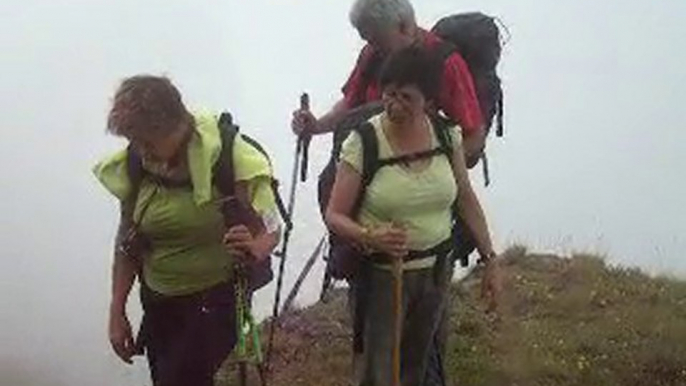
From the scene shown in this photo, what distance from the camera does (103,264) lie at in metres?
39.0

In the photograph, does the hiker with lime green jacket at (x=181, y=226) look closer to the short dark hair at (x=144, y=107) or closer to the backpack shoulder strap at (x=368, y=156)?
the short dark hair at (x=144, y=107)

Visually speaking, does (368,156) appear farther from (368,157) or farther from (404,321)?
(404,321)

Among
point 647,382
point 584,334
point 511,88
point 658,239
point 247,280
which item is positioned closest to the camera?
point 247,280

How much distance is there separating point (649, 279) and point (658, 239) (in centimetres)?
1744

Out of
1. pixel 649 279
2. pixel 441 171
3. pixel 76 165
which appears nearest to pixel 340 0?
pixel 76 165

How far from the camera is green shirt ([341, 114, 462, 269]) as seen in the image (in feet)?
15.6

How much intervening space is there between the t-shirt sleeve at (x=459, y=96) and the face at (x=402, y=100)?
1.56ft

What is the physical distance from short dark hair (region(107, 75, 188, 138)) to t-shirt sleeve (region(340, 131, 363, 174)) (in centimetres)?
72

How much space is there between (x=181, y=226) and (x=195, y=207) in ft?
0.35

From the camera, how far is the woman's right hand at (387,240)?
181 inches

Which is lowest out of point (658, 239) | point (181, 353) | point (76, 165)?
point (76, 165)

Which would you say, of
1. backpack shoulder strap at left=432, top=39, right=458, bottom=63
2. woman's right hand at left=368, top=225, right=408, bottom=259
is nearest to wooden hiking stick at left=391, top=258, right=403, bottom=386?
woman's right hand at left=368, top=225, right=408, bottom=259

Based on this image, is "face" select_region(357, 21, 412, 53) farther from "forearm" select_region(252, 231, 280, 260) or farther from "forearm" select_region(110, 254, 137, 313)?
"forearm" select_region(110, 254, 137, 313)

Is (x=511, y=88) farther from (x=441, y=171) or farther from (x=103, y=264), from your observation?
(x=441, y=171)
